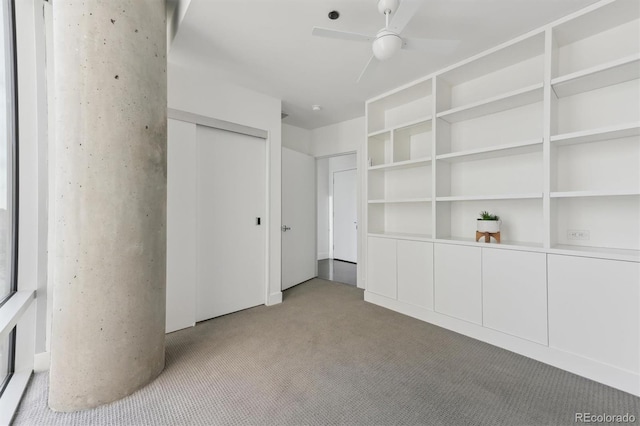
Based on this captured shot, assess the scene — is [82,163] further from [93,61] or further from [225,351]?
[225,351]

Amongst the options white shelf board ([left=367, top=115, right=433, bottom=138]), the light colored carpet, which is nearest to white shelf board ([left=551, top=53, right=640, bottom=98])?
white shelf board ([left=367, top=115, right=433, bottom=138])

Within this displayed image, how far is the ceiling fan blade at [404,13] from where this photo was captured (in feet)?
4.78

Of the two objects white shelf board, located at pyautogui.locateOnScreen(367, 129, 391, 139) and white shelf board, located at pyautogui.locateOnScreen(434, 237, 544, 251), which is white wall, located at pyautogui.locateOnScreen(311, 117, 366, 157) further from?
white shelf board, located at pyautogui.locateOnScreen(434, 237, 544, 251)

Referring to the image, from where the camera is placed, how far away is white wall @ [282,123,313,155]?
14.6 ft

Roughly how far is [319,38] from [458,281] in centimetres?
255

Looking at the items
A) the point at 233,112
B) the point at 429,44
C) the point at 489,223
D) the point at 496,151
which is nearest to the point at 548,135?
the point at 496,151

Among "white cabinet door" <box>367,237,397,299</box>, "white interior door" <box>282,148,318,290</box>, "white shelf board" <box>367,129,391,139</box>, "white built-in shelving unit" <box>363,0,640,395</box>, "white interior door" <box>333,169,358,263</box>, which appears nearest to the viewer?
"white built-in shelving unit" <box>363,0,640,395</box>

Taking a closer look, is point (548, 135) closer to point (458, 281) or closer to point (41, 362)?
point (458, 281)

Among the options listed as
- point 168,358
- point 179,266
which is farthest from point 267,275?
point 168,358

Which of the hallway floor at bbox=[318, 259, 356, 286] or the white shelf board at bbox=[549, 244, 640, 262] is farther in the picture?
the hallway floor at bbox=[318, 259, 356, 286]

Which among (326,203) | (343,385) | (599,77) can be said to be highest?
(599,77)

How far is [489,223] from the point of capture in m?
2.48

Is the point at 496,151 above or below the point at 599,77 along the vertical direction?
below

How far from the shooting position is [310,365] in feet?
6.64
